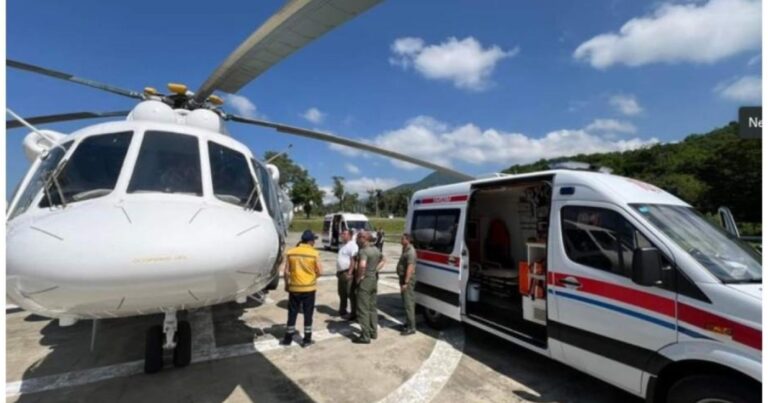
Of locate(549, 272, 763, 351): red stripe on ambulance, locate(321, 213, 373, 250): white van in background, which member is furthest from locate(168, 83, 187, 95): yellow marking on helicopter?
locate(321, 213, 373, 250): white van in background

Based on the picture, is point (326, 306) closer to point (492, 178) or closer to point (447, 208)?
point (447, 208)

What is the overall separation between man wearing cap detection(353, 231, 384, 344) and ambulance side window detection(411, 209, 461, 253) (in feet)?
3.19

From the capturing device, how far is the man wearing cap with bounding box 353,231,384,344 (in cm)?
583

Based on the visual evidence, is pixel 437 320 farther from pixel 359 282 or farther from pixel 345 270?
pixel 345 270

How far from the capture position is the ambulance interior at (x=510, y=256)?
504 cm

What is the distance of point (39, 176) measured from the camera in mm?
3611

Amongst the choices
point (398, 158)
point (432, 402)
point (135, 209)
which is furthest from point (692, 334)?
point (398, 158)

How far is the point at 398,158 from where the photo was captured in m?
7.02

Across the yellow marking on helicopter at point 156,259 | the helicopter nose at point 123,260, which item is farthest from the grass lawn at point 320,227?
the yellow marking on helicopter at point 156,259

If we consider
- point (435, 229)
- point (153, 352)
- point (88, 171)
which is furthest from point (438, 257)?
point (88, 171)

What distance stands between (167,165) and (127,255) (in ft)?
4.60

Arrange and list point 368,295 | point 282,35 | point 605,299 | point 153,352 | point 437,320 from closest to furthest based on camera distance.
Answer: point 282,35 → point 605,299 → point 153,352 → point 368,295 → point 437,320

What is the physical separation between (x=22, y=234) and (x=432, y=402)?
143 inches

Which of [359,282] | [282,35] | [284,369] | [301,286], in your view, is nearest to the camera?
[282,35]
